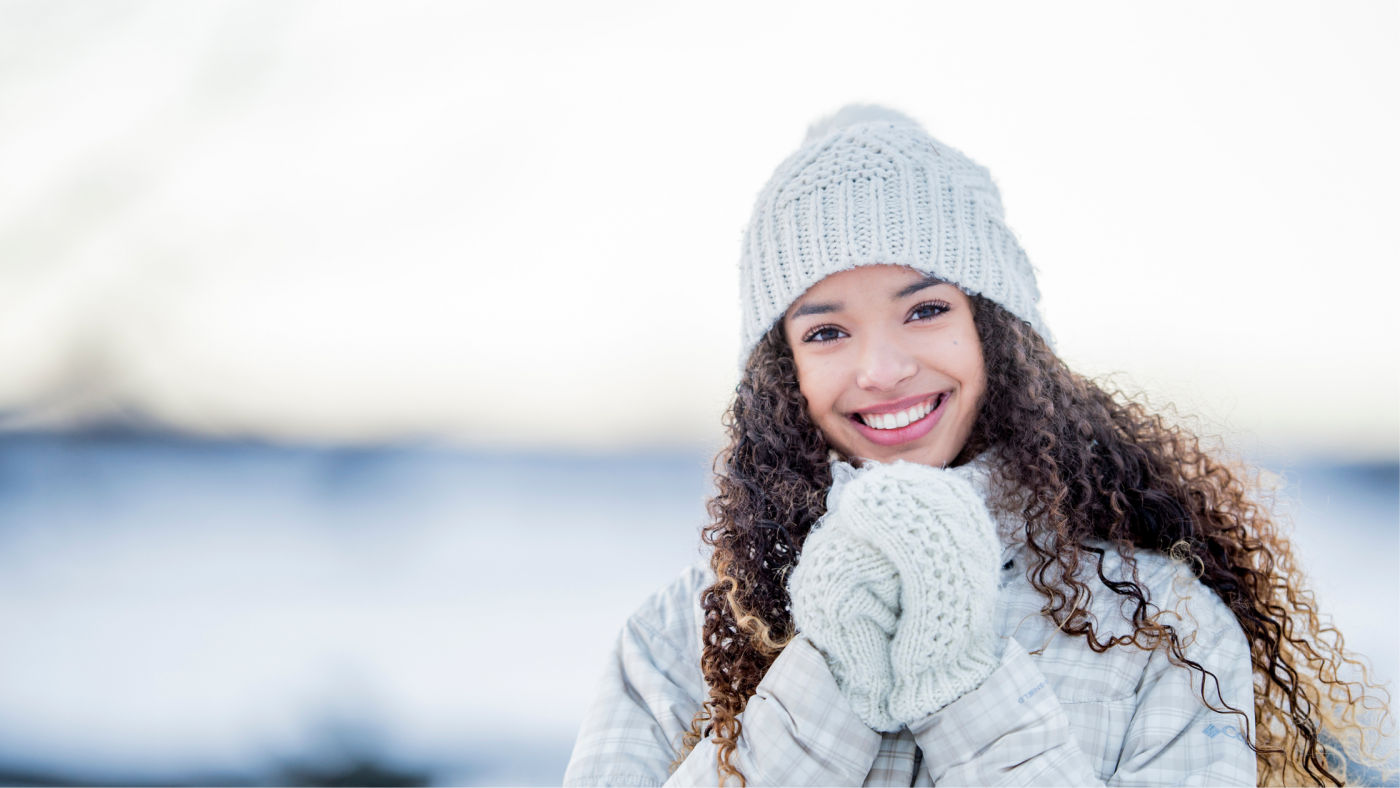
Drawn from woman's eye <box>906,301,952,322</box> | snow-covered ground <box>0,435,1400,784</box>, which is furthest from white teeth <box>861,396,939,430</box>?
snow-covered ground <box>0,435,1400,784</box>

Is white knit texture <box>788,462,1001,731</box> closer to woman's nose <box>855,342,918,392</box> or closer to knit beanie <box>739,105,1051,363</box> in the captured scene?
woman's nose <box>855,342,918,392</box>

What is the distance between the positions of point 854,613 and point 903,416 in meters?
0.44

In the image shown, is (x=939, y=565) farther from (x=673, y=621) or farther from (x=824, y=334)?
(x=673, y=621)

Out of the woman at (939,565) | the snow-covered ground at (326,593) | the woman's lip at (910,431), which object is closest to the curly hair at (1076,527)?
the woman at (939,565)

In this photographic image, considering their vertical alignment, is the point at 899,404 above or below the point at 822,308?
below

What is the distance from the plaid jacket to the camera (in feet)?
3.19

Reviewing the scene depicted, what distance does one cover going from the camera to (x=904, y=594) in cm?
98

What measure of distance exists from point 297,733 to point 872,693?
2.64 meters

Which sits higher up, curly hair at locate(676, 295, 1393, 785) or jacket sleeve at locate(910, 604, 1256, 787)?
curly hair at locate(676, 295, 1393, 785)

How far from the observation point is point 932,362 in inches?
51.8

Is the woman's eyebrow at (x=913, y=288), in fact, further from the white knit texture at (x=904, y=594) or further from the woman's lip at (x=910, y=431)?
the white knit texture at (x=904, y=594)

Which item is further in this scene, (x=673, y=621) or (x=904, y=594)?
(x=673, y=621)

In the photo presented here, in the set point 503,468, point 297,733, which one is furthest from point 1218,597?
point 297,733

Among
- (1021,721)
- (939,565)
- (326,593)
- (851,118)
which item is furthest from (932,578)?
(326,593)
